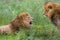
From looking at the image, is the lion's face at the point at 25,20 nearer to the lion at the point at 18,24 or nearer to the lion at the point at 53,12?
the lion at the point at 18,24

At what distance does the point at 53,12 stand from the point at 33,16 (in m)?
Answer: 1.52

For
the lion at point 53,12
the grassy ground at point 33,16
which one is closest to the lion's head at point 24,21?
the grassy ground at point 33,16

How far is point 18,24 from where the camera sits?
9367mm

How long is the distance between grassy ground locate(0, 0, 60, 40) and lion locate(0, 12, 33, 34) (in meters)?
0.20

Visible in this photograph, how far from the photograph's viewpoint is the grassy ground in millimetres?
8227

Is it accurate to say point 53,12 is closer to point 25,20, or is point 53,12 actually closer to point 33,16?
point 25,20

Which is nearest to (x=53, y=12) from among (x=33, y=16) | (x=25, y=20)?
(x=25, y=20)

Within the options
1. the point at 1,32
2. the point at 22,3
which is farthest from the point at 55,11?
the point at 22,3

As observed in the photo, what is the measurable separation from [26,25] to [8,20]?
48.4 inches

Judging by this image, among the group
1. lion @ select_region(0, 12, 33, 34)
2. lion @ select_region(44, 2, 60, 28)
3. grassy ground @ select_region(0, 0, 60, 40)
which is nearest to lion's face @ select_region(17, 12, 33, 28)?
lion @ select_region(0, 12, 33, 34)

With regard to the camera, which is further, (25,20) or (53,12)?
(25,20)

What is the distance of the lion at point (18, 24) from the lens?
30.6 feet

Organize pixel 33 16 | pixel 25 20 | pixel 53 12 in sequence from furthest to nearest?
1. pixel 33 16
2. pixel 25 20
3. pixel 53 12

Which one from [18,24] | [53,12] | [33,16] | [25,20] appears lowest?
[33,16]
